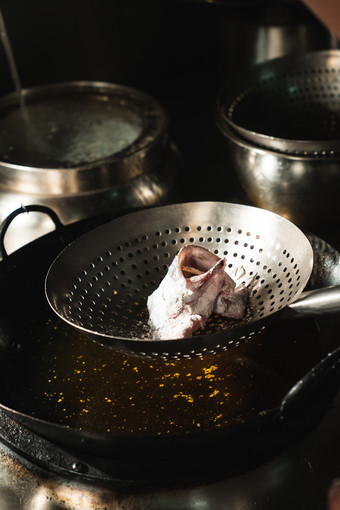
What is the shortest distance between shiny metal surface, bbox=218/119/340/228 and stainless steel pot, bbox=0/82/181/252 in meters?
0.24

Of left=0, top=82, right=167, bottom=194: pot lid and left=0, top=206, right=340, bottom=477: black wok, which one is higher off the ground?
left=0, top=82, right=167, bottom=194: pot lid

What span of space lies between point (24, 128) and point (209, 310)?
82 centimetres

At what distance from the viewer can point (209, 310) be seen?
1007 millimetres

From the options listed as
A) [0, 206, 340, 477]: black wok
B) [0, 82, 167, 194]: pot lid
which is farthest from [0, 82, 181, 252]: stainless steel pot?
[0, 206, 340, 477]: black wok

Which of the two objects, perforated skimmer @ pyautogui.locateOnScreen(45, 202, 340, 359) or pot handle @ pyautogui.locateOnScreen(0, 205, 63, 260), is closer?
perforated skimmer @ pyautogui.locateOnScreen(45, 202, 340, 359)

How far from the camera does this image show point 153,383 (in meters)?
1.03

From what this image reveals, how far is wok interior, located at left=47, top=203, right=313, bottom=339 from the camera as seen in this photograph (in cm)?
102

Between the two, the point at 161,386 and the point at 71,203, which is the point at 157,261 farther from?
the point at 71,203

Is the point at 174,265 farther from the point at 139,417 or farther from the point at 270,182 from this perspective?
the point at 270,182

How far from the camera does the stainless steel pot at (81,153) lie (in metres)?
1.41

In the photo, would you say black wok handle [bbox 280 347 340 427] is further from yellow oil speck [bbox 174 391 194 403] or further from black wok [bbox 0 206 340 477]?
yellow oil speck [bbox 174 391 194 403]

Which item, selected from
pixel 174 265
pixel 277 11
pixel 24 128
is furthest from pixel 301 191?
pixel 277 11

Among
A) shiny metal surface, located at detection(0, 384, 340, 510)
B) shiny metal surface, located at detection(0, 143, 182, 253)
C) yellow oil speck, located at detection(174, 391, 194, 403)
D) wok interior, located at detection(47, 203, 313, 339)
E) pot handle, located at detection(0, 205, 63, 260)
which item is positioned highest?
pot handle, located at detection(0, 205, 63, 260)

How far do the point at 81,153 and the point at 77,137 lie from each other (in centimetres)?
8
